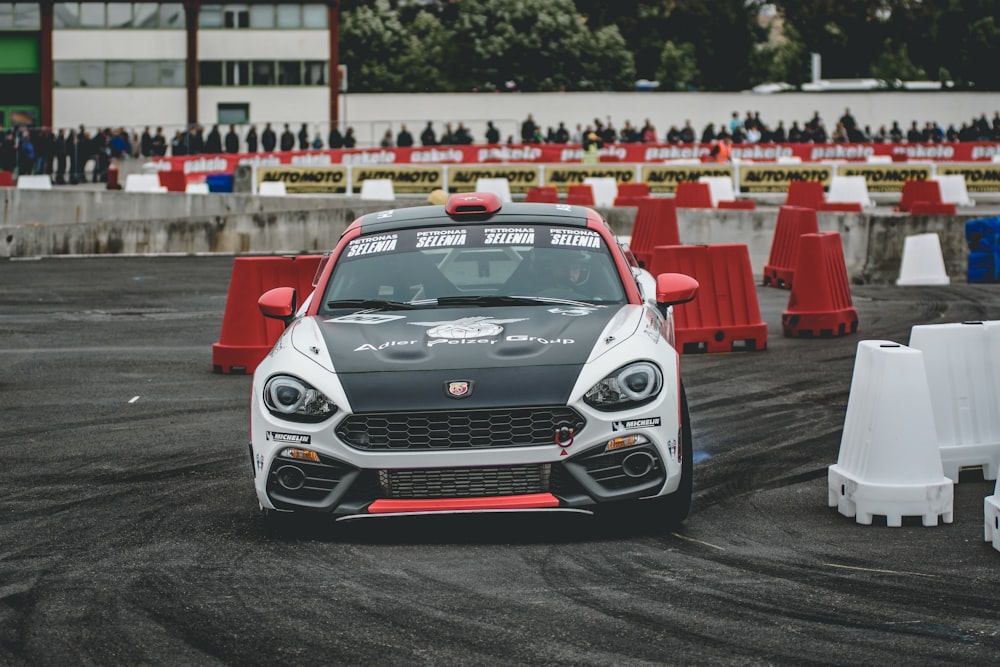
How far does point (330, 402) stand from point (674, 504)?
1553 millimetres

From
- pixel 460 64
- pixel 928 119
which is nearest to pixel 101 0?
pixel 460 64

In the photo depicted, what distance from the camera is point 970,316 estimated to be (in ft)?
54.2

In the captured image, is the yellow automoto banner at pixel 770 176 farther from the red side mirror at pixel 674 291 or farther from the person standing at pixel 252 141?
the red side mirror at pixel 674 291

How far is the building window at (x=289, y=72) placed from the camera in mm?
77500

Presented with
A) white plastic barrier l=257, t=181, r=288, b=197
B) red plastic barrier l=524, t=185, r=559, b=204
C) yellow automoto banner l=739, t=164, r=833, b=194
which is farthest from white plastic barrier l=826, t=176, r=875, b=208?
white plastic barrier l=257, t=181, r=288, b=197

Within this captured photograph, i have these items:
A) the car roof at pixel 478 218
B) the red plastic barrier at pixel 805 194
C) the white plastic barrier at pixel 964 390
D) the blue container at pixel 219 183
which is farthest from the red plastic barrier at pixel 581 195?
the white plastic barrier at pixel 964 390

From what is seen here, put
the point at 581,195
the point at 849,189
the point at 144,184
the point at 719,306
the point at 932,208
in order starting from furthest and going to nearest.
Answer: the point at 144,184, the point at 849,189, the point at 581,195, the point at 932,208, the point at 719,306

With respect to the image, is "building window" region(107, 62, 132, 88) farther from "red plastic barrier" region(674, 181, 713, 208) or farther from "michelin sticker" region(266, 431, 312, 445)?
"michelin sticker" region(266, 431, 312, 445)

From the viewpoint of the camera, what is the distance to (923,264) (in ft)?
67.3

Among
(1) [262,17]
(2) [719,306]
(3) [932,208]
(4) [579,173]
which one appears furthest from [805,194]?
(1) [262,17]

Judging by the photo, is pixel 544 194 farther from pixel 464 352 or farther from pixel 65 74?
pixel 65 74

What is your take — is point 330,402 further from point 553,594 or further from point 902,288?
point 902,288

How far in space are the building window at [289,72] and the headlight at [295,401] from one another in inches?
2828

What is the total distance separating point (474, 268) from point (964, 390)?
102 inches
